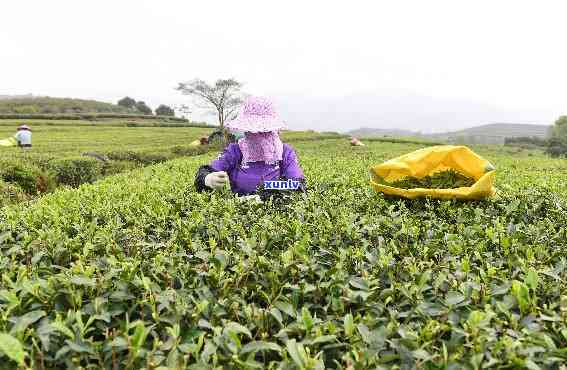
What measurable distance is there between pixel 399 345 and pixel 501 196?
133 inches

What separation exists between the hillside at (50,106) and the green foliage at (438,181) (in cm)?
5668

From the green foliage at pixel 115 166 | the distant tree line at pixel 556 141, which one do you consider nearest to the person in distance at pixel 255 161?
the green foliage at pixel 115 166

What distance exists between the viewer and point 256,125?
476 centimetres

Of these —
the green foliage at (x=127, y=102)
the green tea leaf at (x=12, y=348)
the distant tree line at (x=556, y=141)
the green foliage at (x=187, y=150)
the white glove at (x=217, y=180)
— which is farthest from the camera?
the green foliage at (x=127, y=102)

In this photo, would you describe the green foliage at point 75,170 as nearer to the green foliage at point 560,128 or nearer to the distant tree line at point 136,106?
the green foliage at point 560,128

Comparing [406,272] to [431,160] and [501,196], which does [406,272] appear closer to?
[431,160]

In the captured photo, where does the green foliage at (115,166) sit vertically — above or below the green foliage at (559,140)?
below

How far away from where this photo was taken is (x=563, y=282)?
7.33 feet

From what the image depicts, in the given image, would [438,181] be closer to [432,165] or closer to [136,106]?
[432,165]

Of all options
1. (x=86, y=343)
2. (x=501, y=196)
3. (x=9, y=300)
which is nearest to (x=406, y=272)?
(x=86, y=343)

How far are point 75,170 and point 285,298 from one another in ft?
44.3

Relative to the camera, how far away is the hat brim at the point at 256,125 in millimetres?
4715

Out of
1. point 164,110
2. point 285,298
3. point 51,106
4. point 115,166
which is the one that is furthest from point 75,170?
point 164,110

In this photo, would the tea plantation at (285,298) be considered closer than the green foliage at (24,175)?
Yes
